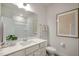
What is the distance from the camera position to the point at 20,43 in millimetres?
1300

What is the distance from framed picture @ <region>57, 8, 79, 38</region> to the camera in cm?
133

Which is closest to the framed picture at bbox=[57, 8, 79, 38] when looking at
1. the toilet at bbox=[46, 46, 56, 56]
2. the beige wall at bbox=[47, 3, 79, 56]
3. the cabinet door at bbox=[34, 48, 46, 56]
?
the beige wall at bbox=[47, 3, 79, 56]

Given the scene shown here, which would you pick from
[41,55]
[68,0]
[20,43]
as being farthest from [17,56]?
[68,0]

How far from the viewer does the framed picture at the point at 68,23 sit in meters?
1.33

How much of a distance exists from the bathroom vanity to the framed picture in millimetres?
330

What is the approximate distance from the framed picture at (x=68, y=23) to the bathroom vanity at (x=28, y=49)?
1.08 ft

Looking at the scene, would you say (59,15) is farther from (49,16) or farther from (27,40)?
(27,40)

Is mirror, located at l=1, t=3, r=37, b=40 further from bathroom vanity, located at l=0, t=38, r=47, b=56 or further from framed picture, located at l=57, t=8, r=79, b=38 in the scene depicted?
framed picture, located at l=57, t=8, r=79, b=38

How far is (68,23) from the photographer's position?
4.42 feet

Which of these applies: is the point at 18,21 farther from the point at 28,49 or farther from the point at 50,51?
the point at 50,51

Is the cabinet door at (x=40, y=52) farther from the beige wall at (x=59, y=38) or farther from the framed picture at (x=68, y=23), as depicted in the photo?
the framed picture at (x=68, y=23)

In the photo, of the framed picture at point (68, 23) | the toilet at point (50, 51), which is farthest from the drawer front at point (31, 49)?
the framed picture at point (68, 23)

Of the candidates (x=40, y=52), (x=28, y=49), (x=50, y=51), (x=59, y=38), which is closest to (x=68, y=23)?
(x=59, y=38)

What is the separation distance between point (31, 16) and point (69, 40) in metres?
0.68
